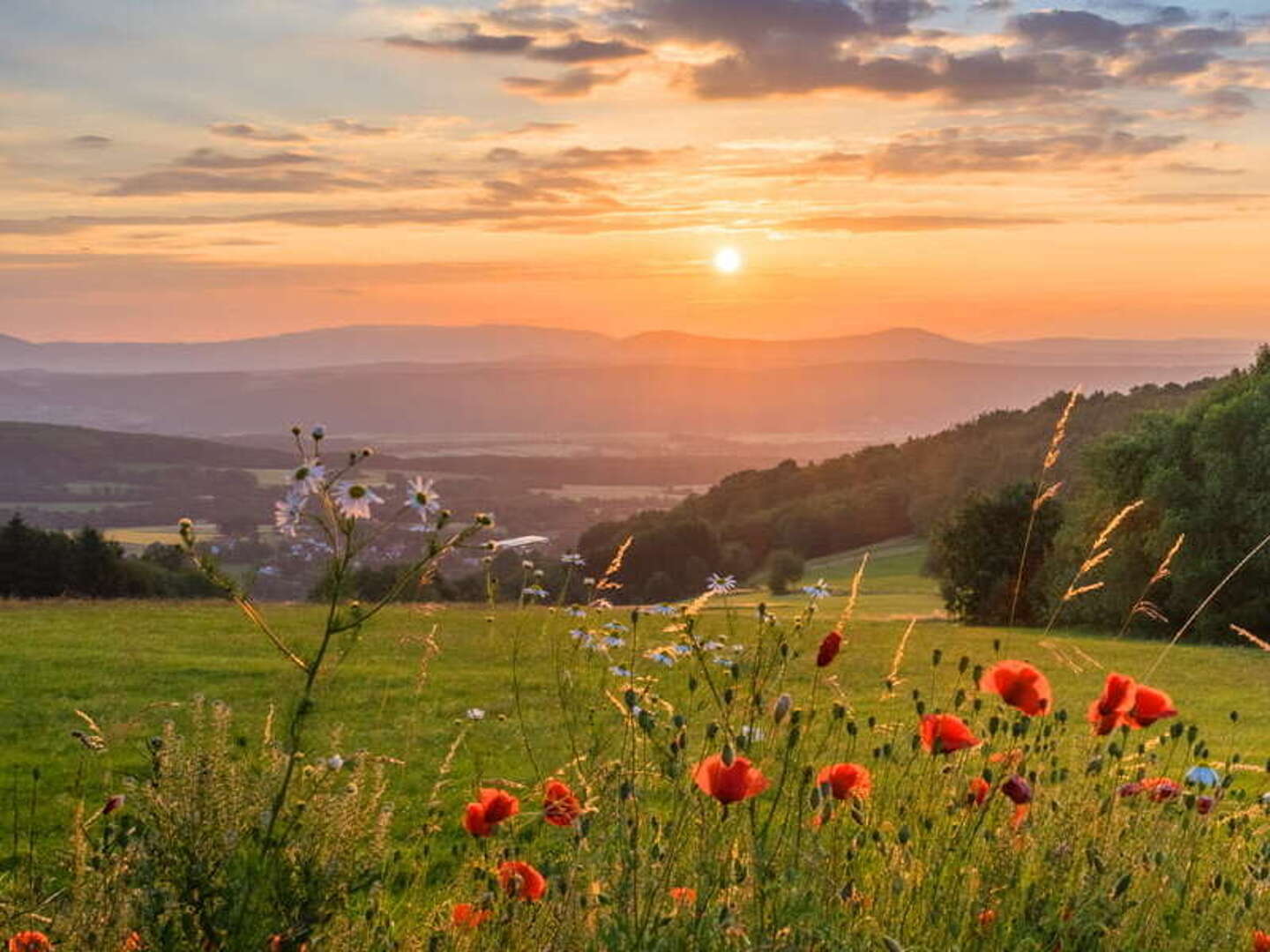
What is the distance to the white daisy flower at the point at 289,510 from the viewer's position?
291cm

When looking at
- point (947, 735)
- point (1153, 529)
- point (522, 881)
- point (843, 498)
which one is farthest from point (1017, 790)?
point (843, 498)

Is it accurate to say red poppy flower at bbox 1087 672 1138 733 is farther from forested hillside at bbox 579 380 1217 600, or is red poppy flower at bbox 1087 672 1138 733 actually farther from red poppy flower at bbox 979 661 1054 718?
forested hillside at bbox 579 380 1217 600

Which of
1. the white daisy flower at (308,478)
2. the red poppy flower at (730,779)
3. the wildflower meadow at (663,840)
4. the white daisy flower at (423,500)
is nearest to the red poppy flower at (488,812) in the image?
the wildflower meadow at (663,840)

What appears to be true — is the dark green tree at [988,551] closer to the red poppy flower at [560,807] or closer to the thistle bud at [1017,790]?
the thistle bud at [1017,790]

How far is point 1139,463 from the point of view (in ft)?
127

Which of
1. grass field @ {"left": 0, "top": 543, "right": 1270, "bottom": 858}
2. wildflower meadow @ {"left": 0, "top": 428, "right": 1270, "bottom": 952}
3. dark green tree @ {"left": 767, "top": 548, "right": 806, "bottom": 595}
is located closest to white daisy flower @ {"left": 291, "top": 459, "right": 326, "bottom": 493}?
wildflower meadow @ {"left": 0, "top": 428, "right": 1270, "bottom": 952}

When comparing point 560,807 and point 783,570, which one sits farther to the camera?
point 783,570

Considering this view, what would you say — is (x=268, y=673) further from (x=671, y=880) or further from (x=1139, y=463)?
(x=1139, y=463)

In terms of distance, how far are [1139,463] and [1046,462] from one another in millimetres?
37180

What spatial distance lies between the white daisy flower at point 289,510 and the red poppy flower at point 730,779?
113 centimetres

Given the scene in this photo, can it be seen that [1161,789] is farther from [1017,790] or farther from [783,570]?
[783,570]

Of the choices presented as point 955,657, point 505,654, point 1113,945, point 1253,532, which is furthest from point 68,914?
point 1253,532

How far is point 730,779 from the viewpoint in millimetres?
2945

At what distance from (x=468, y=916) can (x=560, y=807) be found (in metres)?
0.50
